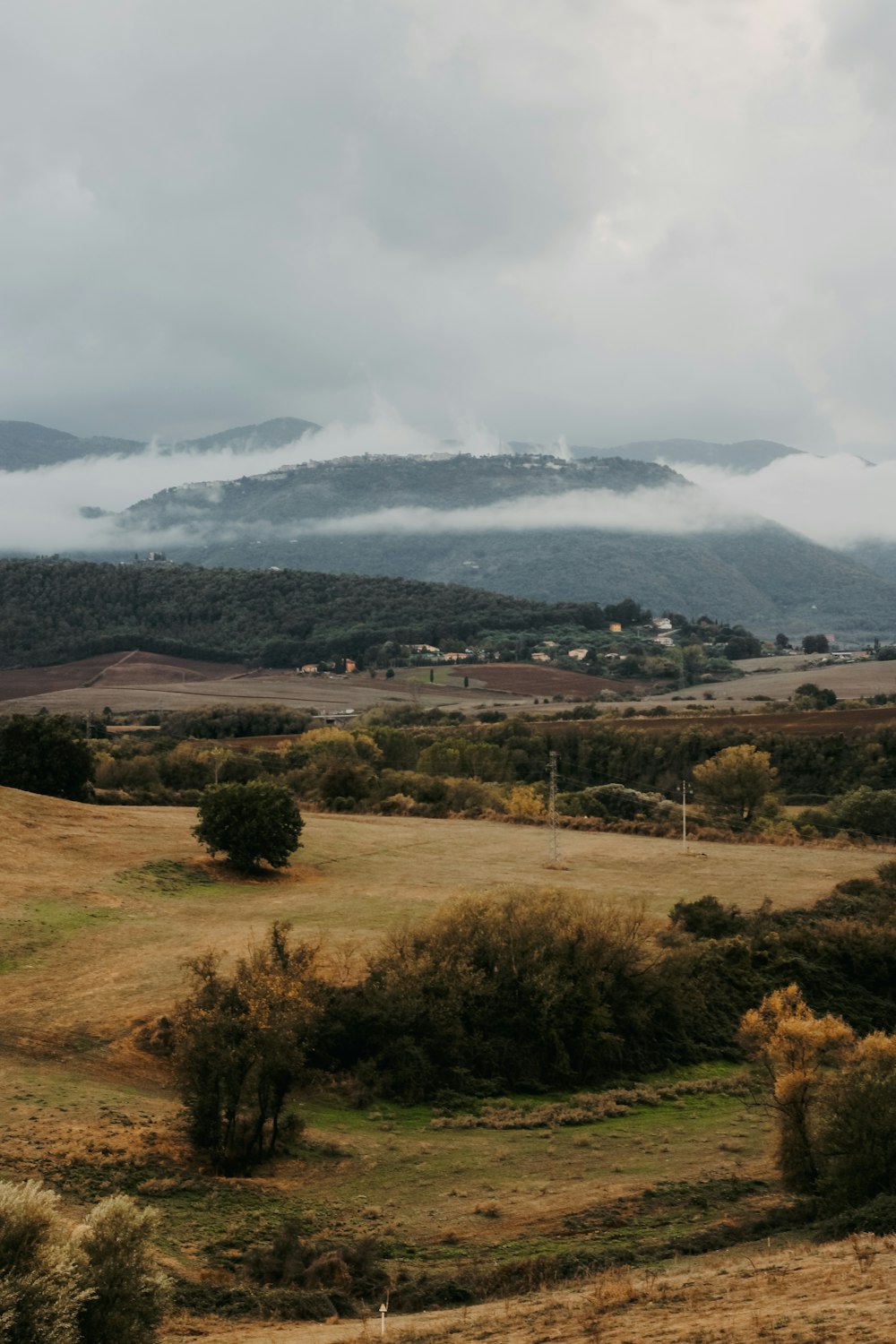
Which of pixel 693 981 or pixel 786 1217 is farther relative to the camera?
pixel 693 981

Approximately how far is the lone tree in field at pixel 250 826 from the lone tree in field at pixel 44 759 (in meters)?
14.5

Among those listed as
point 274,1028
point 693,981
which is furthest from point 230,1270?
point 693,981

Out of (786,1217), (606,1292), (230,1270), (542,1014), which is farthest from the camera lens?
(542,1014)

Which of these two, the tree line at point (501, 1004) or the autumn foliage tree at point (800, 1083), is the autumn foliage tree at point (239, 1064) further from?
the autumn foliage tree at point (800, 1083)

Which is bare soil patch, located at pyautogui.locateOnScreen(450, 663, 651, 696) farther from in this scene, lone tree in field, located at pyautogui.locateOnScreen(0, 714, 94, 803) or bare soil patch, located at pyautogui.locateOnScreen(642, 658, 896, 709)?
lone tree in field, located at pyautogui.locateOnScreen(0, 714, 94, 803)

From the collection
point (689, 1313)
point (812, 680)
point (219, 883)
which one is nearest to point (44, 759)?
point (219, 883)

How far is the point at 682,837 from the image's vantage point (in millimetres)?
62844

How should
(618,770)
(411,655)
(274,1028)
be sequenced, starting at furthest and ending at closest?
(411,655)
(618,770)
(274,1028)

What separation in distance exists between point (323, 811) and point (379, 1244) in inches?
1859

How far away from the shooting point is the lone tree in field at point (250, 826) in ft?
173

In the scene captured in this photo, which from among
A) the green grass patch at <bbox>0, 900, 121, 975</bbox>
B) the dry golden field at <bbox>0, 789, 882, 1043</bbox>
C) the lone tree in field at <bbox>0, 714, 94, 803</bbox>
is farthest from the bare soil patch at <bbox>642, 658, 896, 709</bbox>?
the green grass patch at <bbox>0, 900, 121, 975</bbox>

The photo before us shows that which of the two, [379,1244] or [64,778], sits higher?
[64,778]

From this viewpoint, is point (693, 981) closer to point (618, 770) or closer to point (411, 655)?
point (618, 770)

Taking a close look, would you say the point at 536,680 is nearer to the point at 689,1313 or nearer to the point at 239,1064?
the point at 239,1064
